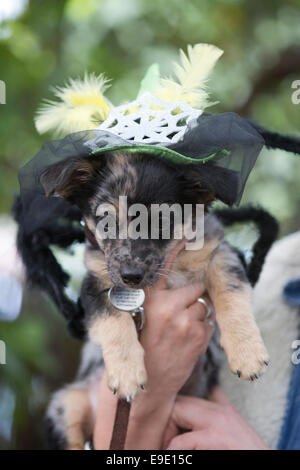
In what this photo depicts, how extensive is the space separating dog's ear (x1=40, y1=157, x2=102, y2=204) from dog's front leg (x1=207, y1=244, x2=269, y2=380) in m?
0.68

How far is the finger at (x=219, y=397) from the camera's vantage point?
2.27m

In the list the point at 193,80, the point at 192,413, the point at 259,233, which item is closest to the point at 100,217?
the point at 193,80

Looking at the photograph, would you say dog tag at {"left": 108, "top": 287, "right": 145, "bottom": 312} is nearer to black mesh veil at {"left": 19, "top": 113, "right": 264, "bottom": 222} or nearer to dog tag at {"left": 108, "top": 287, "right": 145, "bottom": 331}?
dog tag at {"left": 108, "top": 287, "right": 145, "bottom": 331}

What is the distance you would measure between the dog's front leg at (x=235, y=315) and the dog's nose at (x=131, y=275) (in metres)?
0.42

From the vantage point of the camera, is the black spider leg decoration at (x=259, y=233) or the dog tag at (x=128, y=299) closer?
the dog tag at (x=128, y=299)

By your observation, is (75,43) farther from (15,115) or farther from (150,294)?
(150,294)

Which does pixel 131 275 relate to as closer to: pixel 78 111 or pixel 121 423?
pixel 121 423

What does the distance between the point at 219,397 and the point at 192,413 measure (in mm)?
212

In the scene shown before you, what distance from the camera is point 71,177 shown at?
6.72ft

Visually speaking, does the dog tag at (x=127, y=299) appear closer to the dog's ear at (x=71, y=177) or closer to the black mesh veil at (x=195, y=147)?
the dog's ear at (x=71, y=177)

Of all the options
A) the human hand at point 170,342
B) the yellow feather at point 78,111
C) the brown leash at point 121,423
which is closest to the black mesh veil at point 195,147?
the yellow feather at point 78,111

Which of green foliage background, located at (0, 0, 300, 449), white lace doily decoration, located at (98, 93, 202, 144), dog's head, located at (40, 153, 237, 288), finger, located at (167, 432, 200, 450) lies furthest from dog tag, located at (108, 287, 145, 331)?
green foliage background, located at (0, 0, 300, 449)

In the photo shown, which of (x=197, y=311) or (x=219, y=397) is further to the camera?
(x=219, y=397)

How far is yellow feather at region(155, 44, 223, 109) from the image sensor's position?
1895 millimetres
